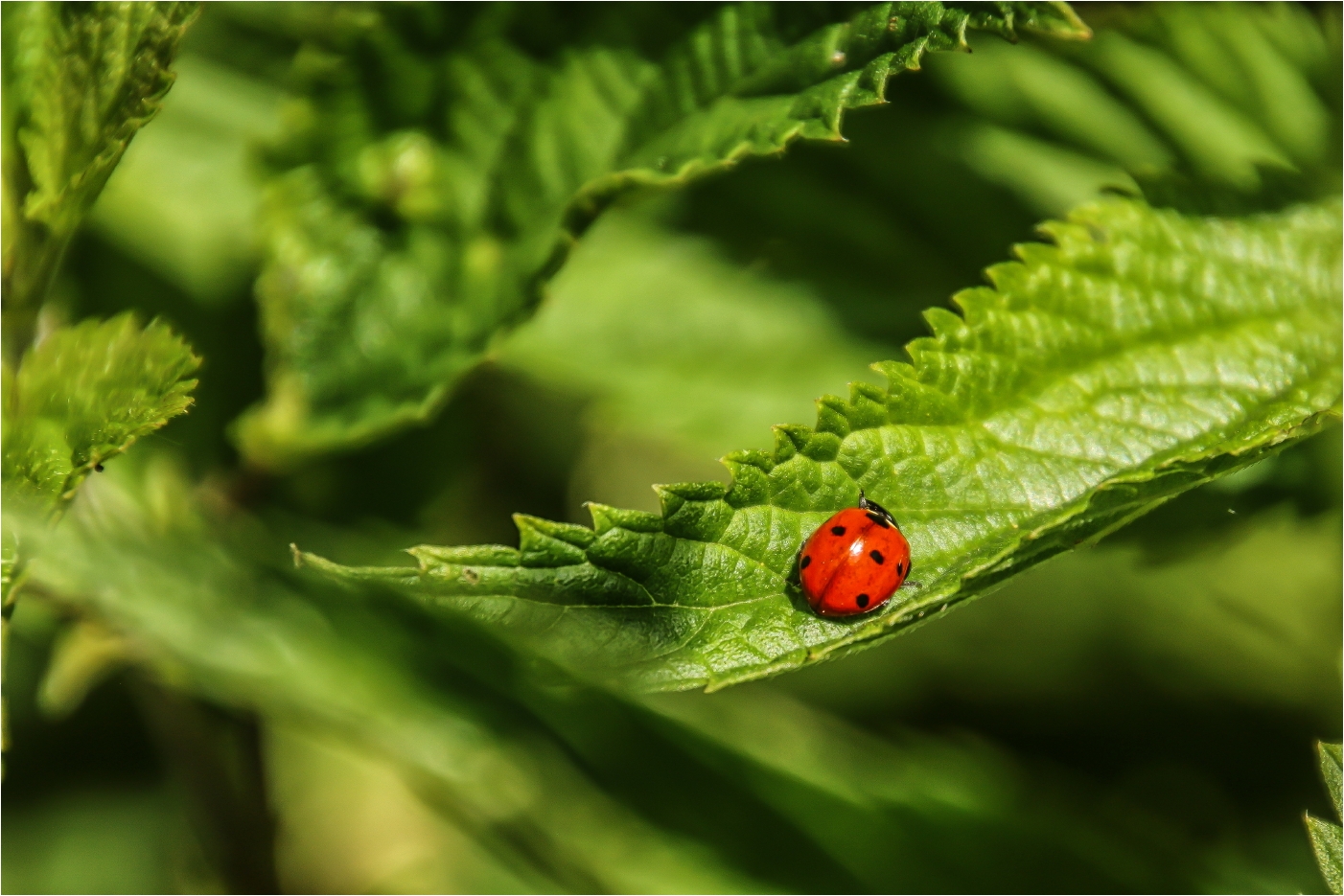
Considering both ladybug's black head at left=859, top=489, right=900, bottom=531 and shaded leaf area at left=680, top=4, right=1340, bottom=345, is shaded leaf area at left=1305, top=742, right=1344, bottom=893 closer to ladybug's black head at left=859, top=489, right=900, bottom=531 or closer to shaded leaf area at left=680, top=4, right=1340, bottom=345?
ladybug's black head at left=859, top=489, right=900, bottom=531

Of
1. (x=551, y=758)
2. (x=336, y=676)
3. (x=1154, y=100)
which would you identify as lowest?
(x=551, y=758)

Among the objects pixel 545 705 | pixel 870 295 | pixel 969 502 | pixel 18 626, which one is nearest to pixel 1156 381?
pixel 969 502

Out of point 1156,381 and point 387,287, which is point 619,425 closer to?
point 387,287

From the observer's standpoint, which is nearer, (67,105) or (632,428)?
(67,105)

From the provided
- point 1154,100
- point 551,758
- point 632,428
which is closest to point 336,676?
point 551,758

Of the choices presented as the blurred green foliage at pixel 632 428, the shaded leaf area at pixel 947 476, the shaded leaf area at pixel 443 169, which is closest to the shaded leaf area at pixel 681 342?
the blurred green foliage at pixel 632 428

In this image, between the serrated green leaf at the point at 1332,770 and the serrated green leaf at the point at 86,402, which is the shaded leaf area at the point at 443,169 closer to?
the serrated green leaf at the point at 86,402

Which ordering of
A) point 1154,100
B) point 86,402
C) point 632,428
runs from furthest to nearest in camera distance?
point 632,428, point 1154,100, point 86,402

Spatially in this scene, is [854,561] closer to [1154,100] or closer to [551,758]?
[551,758]

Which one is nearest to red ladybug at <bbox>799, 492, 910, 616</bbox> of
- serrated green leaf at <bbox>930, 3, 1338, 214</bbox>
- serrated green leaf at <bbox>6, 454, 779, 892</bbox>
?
serrated green leaf at <bbox>6, 454, 779, 892</bbox>
